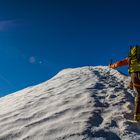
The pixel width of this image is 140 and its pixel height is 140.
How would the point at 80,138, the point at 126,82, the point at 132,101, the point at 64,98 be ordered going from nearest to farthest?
the point at 80,138 < the point at 132,101 < the point at 64,98 < the point at 126,82

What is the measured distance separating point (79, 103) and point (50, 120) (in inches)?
61.8

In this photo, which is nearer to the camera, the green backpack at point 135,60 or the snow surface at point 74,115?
the snow surface at point 74,115

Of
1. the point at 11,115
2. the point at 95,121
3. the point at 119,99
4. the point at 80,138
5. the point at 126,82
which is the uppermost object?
the point at 126,82

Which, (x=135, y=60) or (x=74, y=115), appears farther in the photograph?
(x=135, y=60)

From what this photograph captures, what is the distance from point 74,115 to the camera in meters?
8.75

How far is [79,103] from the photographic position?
9914 mm

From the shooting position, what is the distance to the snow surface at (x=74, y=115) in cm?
752

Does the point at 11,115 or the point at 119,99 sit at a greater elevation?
the point at 119,99

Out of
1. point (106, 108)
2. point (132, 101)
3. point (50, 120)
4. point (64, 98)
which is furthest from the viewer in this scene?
point (64, 98)

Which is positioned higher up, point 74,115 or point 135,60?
point 135,60

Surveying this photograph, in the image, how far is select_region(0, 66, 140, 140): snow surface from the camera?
752 cm

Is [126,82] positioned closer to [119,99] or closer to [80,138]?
[119,99]

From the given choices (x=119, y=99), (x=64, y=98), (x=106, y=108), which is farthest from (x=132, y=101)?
(x=64, y=98)

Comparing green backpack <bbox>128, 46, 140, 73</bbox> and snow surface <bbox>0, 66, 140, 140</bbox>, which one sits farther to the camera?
green backpack <bbox>128, 46, 140, 73</bbox>
